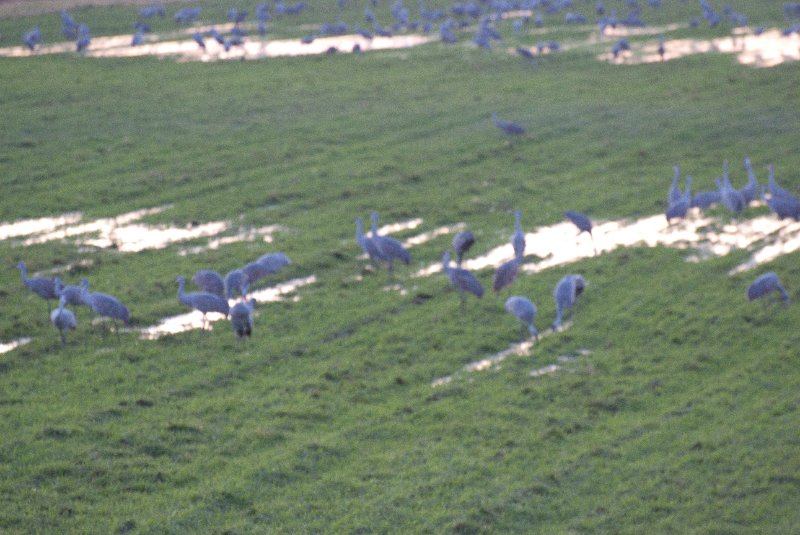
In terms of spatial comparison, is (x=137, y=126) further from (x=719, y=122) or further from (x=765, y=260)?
(x=765, y=260)

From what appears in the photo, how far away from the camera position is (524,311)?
43.3 ft

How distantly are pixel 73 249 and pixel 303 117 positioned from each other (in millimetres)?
9506

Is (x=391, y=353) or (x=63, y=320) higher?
(x=63, y=320)

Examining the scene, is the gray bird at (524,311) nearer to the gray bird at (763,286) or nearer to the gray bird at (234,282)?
the gray bird at (763,286)

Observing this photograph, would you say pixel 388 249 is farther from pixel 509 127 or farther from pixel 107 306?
pixel 509 127

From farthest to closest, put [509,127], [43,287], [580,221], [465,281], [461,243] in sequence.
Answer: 1. [509,127]
2. [580,221]
3. [461,243]
4. [465,281]
5. [43,287]

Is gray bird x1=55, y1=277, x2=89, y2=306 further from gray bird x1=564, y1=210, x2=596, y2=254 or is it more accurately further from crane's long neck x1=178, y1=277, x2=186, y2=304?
gray bird x1=564, y1=210, x2=596, y2=254

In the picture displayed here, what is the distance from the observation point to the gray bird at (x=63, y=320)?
1281 cm

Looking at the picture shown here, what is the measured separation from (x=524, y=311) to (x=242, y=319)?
2.89 meters

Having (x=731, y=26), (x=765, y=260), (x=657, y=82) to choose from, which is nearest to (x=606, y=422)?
(x=765, y=260)

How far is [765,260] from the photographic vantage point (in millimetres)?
15953

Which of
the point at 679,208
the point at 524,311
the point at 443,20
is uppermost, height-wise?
the point at 443,20

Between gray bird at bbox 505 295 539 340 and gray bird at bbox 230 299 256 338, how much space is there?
2.70m

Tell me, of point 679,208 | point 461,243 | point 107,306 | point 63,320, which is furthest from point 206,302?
point 679,208
